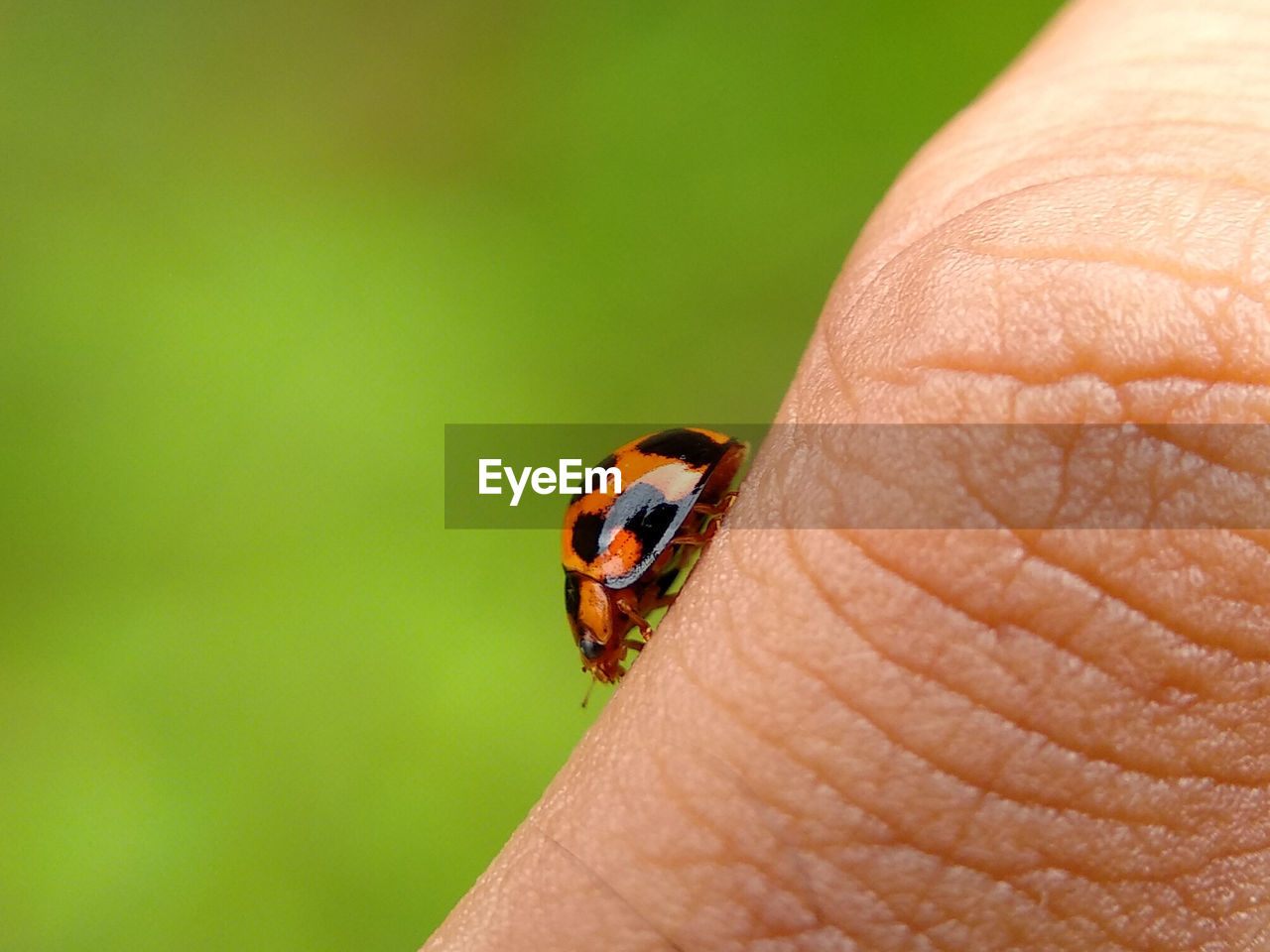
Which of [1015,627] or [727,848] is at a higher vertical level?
[1015,627]

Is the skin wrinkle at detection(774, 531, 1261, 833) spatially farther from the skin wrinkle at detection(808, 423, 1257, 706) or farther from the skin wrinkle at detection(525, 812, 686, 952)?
the skin wrinkle at detection(525, 812, 686, 952)

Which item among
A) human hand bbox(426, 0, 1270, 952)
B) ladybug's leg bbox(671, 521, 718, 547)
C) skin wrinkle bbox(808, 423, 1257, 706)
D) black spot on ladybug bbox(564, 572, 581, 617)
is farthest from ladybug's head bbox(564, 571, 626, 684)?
skin wrinkle bbox(808, 423, 1257, 706)

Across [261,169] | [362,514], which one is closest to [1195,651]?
[362,514]

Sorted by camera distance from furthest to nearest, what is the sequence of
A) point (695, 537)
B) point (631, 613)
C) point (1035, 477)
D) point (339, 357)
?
1. point (339, 357)
2. point (631, 613)
3. point (695, 537)
4. point (1035, 477)

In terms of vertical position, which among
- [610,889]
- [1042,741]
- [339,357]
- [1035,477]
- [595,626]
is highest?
[1035,477]

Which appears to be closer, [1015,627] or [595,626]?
[1015,627]

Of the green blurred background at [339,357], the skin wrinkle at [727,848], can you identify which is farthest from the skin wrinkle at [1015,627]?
the green blurred background at [339,357]

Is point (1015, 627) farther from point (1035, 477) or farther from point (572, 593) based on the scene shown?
point (572, 593)

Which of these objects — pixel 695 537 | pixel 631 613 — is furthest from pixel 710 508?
pixel 631 613

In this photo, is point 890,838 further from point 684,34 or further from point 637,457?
point 684,34
